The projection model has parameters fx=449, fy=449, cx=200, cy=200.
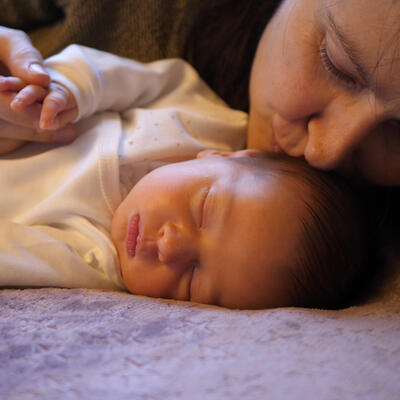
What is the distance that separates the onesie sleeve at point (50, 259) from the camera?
95 cm

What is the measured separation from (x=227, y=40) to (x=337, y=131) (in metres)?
0.64

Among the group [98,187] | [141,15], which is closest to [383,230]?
[98,187]

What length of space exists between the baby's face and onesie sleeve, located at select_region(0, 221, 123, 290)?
60 millimetres

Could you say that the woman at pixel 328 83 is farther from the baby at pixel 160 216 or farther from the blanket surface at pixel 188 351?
the blanket surface at pixel 188 351

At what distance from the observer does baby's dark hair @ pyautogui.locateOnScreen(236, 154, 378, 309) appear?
0.96m

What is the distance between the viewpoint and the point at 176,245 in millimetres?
965

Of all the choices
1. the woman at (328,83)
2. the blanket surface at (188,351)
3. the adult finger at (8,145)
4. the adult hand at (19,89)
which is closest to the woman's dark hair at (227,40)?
the woman at (328,83)

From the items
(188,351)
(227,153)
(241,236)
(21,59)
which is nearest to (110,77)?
(21,59)

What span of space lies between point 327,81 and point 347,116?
9cm

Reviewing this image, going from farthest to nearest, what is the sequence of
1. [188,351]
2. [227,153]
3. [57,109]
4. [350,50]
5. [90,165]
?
1. [227,153]
2. [90,165]
3. [57,109]
4. [350,50]
5. [188,351]

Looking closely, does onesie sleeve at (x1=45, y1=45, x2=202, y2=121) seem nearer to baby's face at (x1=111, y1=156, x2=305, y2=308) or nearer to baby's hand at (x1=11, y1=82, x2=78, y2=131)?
baby's hand at (x1=11, y1=82, x2=78, y2=131)

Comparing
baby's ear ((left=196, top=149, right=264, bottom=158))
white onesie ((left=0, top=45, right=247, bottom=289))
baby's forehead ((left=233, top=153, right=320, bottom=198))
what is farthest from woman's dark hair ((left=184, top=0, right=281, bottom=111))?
baby's forehead ((left=233, top=153, right=320, bottom=198))

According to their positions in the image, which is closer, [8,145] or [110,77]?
[8,145]

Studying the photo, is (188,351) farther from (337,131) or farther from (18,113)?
(18,113)
